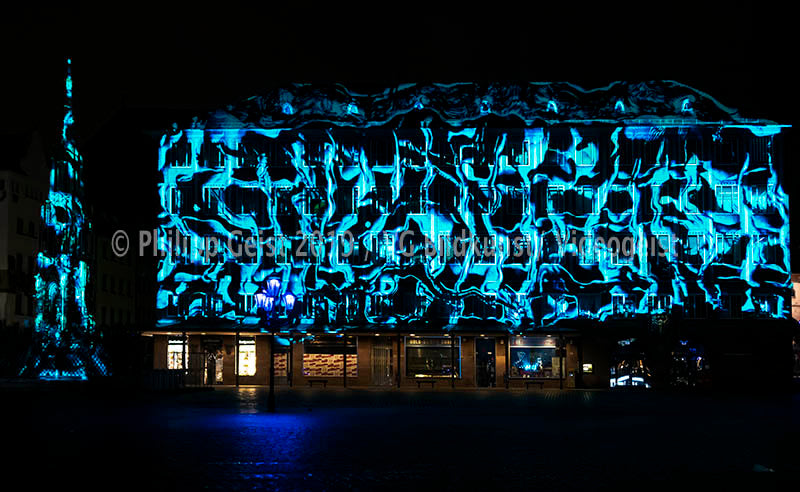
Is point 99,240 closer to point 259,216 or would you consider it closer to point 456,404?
→ point 259,216

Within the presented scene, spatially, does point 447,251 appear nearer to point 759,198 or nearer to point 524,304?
→ point 524,304

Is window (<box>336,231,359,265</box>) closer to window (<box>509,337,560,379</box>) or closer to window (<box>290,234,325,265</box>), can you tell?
window (<box>290,234,325,265</box>)

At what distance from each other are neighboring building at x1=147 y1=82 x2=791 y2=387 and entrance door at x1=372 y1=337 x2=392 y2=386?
0.37 m

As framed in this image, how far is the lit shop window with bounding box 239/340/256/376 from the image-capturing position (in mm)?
66875

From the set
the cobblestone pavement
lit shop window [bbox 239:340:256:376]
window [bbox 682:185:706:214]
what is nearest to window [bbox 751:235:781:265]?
window [bbox 682:185:706:214]

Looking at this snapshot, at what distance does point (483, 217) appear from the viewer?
215 ft

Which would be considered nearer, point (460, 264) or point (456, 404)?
point (456, 404)

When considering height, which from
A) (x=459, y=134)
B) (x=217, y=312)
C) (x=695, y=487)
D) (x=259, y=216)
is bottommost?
(x=695, y=487)

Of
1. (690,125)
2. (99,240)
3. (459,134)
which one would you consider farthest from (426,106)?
(99,240)

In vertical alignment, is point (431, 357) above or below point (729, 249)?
below

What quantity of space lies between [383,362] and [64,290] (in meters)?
27.7

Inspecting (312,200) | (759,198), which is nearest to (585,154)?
(759,198)

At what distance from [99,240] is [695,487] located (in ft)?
234

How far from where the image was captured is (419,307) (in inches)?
2571
